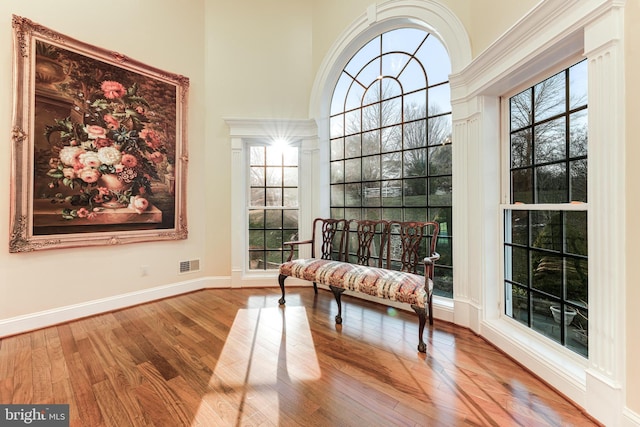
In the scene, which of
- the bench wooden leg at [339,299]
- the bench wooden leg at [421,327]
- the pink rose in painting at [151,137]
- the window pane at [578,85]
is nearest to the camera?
the window pane at [578,85]

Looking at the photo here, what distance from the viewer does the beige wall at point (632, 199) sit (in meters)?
1.21

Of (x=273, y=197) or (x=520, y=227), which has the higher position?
(x=273, y=197)

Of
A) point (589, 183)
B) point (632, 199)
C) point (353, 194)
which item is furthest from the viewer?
point (353, 194)

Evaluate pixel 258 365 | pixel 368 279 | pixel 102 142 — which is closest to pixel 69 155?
pixel 102 142

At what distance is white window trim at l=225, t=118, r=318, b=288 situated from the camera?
3615mm

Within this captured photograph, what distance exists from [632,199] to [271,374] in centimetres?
216

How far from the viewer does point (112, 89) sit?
2879mm

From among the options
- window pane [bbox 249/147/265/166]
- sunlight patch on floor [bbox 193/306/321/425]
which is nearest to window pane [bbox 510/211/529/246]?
sunlight patch on floor [bbox 193/306/321/425]

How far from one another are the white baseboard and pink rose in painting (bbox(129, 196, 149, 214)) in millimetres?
954

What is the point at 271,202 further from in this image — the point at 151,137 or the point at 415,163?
the point at 415,163

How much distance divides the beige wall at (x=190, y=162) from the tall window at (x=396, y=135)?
1897 mm

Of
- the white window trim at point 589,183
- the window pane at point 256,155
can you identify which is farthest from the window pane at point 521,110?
the window pane at point 256,155

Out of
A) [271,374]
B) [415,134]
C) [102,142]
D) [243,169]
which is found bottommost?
[271,374]

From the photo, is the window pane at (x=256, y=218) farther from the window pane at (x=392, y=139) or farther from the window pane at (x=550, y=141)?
the window pane at (x=550, y=141)
